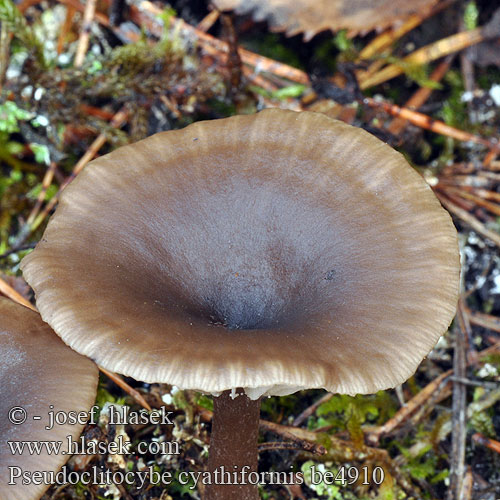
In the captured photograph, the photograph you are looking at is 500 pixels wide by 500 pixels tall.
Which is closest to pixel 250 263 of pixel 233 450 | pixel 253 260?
pixel 253 260

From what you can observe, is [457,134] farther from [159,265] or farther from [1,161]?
[1,161]

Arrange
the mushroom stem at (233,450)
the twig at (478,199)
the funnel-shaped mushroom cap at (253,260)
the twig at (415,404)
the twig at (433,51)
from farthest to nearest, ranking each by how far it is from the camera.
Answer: the twig at (433,51), the twig at (478,199), the twig at (415,404), the mushroom stem at (233,450), the funnel-shaped mushroom cap at (253,260)

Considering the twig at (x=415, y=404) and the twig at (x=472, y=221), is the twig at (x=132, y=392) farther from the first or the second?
the twig at (x=472, y=221)

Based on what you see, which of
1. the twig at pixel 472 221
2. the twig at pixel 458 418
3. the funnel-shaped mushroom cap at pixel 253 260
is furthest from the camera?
the twig at pixel 472 221

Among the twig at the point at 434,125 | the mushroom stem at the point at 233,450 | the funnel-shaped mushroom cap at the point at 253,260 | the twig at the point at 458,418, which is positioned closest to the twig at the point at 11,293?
the funnel-shaped mushroom cap at the point at 253,260

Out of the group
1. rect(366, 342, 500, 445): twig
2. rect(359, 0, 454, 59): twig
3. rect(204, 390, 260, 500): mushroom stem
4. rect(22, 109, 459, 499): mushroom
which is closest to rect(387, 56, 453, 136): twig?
rect(359, 0, 454, 59): twig

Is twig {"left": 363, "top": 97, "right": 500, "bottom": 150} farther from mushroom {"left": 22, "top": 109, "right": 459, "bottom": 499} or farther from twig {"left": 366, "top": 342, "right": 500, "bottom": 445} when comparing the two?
mushroom {"left": 22, "top": 109, "right": 459, "bottom": 499}

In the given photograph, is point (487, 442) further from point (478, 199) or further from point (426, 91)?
point (426, 91)
